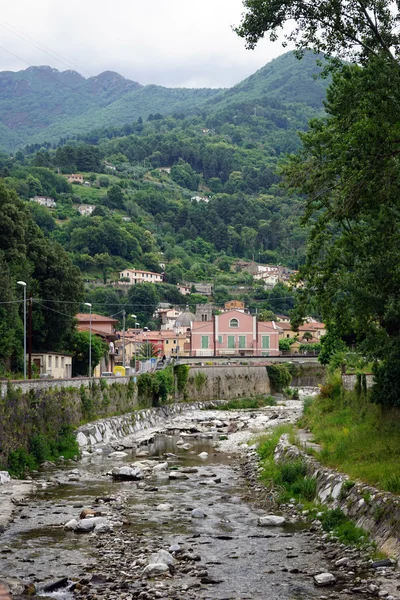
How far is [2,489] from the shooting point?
987 inches

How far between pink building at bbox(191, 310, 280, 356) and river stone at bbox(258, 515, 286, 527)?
284 ft

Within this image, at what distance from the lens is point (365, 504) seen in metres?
17.9

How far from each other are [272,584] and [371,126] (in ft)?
31.1

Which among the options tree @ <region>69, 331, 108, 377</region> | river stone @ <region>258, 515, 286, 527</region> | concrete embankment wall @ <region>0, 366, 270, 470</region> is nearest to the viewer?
river stone @ <region>258, 515, 286, 527</region>

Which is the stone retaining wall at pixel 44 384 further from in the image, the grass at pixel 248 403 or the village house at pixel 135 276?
the village house at pixel 135 276

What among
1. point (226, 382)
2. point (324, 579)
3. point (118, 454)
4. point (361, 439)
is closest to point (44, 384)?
point (118, 454)

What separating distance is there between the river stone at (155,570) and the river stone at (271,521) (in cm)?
511

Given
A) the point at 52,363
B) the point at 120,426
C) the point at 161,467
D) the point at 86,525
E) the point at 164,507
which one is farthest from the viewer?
the point at 52,363

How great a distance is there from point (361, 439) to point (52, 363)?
3821cm

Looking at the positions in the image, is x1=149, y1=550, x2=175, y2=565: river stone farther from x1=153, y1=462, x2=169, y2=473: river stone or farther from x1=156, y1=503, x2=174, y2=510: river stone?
x1=153, y1=462, x2=169, y2=473: river stone

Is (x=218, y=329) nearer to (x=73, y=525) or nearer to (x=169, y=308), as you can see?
(x=169, y=308)

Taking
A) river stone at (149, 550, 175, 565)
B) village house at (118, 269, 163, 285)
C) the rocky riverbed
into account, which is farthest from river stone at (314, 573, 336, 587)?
village house at (118, 269, 163, 285)

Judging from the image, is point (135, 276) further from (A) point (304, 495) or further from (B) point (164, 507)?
(A) point (304, 495)

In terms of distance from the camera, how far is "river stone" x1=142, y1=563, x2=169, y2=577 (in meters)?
15.3
